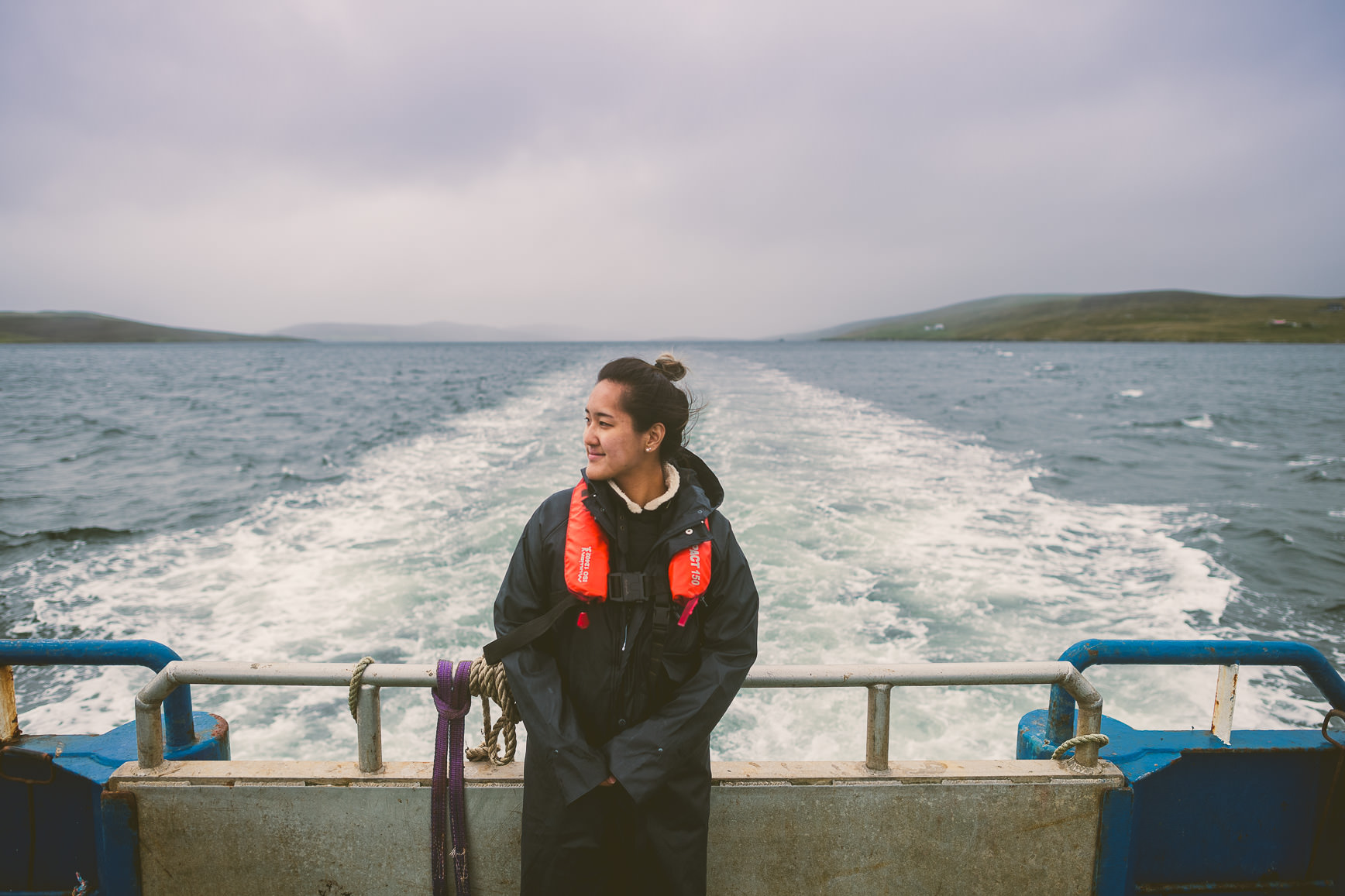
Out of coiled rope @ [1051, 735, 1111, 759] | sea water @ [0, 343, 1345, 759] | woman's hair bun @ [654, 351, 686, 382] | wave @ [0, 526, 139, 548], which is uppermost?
woman's hair bun @ [654, 351, 686, 382]

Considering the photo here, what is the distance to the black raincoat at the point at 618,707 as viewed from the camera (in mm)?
1935

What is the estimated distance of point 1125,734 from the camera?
8.91 ft

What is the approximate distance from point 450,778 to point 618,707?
0.72 meters

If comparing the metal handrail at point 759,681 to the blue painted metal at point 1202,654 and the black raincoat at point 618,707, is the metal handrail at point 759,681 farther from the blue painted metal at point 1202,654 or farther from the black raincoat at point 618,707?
the black raincoat at point 618,707

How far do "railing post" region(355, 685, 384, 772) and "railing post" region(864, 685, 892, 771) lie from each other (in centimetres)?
167

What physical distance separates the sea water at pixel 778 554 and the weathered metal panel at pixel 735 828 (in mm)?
2220

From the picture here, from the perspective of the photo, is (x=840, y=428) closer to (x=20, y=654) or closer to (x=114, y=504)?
(x=114, y=504)

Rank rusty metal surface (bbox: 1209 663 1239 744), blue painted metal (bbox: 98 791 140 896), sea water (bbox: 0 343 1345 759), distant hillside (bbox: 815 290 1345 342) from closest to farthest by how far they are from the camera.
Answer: blue painted metal (bbox: 98 791 140 896) < rusty metal surface (bbox: 1209 663 1239 744) < sea water (bbox: 0 343 1345 759) < distant hillside (bbox: 815 290 1345 342)

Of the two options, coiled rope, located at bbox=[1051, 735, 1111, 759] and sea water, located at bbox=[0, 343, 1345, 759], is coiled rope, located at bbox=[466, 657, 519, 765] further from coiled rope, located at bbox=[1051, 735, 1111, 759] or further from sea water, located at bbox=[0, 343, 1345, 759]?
sea water, located at bbox=[0, 343, 1345, 759]

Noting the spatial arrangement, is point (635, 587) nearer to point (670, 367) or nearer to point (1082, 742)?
point (670, 367)

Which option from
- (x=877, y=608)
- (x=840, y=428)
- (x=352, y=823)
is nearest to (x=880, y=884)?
(x=352, y=823)

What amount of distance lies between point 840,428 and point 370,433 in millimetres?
14147

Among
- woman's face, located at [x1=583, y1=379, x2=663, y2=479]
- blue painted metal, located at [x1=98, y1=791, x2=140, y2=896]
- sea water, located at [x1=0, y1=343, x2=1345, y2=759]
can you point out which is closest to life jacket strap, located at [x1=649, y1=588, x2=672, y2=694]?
woman's face, located at [x1=583, y1=379, x2=663, y2=479]

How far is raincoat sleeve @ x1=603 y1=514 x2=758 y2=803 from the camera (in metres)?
1.91
